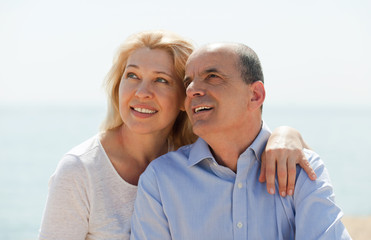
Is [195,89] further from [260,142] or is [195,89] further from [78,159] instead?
[78,159]

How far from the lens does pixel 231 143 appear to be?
265cm

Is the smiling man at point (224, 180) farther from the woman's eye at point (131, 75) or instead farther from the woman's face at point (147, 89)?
the woman's eye at point (131, 75)

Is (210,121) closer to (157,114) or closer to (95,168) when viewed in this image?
(157,114)

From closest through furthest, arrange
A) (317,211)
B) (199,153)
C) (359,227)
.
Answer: (317,211)
(199,153)
(359,227)

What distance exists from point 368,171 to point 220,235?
2276cm

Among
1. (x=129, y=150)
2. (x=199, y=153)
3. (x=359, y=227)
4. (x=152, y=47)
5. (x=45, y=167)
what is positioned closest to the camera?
(x=199, y=153)

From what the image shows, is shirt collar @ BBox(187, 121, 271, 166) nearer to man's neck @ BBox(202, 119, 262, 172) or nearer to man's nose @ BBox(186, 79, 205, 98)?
man's neck @ BBox(202, 119, 262, 172)

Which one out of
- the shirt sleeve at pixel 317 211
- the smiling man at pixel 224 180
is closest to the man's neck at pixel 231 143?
the smiling man at pixel 224 180

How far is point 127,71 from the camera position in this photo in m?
2.98

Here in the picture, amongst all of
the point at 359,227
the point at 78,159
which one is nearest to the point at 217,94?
the point at 78,159

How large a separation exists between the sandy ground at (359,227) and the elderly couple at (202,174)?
5.65 meters

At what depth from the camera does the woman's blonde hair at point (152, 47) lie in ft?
9.86

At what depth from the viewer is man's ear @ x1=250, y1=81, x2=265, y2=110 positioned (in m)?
2.67

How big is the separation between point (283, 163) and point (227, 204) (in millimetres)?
389
